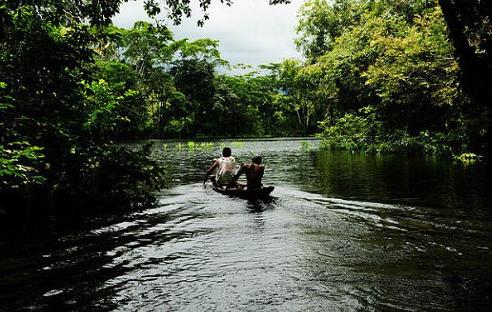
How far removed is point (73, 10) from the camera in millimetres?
8812

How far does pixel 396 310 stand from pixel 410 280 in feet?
3.32

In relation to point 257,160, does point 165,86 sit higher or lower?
higher

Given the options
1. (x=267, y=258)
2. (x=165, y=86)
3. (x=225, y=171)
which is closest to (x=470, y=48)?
(x=267, y=258)

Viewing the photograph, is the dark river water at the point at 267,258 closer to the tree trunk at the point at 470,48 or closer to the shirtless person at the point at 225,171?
the shirtless person at the point at 225,171

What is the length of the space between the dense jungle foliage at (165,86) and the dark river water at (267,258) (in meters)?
1.41

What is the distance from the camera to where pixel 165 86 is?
52.0m

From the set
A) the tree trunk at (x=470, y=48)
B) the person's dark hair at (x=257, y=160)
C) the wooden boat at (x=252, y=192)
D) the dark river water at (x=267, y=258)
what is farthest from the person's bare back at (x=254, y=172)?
the tree trunk at (x=470, y=48)

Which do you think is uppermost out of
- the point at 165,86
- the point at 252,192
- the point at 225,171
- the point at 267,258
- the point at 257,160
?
the point at 165,86

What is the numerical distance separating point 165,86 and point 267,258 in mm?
48210

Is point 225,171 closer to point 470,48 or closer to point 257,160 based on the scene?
point 257,160

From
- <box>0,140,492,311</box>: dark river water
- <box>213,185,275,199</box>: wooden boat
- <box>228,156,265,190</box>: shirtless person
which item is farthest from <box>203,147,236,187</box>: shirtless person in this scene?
<box>0,140,492,311</box>: dark river water

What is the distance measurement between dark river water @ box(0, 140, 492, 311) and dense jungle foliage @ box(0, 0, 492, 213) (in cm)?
141

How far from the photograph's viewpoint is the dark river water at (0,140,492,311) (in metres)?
4.64

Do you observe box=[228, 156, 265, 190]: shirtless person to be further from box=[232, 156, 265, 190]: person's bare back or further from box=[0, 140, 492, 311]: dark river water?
box=[0, 140, 492, 311]: dark river water
